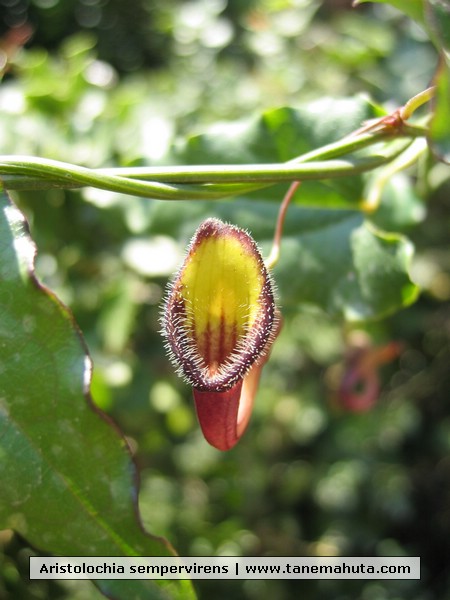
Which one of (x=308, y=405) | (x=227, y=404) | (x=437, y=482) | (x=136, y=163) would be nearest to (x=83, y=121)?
(x=136, y=163)

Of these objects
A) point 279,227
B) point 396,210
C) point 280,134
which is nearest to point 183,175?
point 279,227

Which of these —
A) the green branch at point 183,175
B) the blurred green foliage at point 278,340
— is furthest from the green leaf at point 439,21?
the blurred green foliage at point 278,340

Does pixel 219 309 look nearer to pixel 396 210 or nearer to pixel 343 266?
pixel 343 266

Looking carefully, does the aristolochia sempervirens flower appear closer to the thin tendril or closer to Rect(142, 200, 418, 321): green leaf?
the thin tendril

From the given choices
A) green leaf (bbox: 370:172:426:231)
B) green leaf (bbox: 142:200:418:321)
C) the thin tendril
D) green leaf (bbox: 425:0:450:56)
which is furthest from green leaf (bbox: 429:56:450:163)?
green leaf (bbox: 370:172:426:231)

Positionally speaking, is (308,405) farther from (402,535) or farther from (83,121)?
(83,121)

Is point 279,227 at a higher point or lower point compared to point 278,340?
higher
